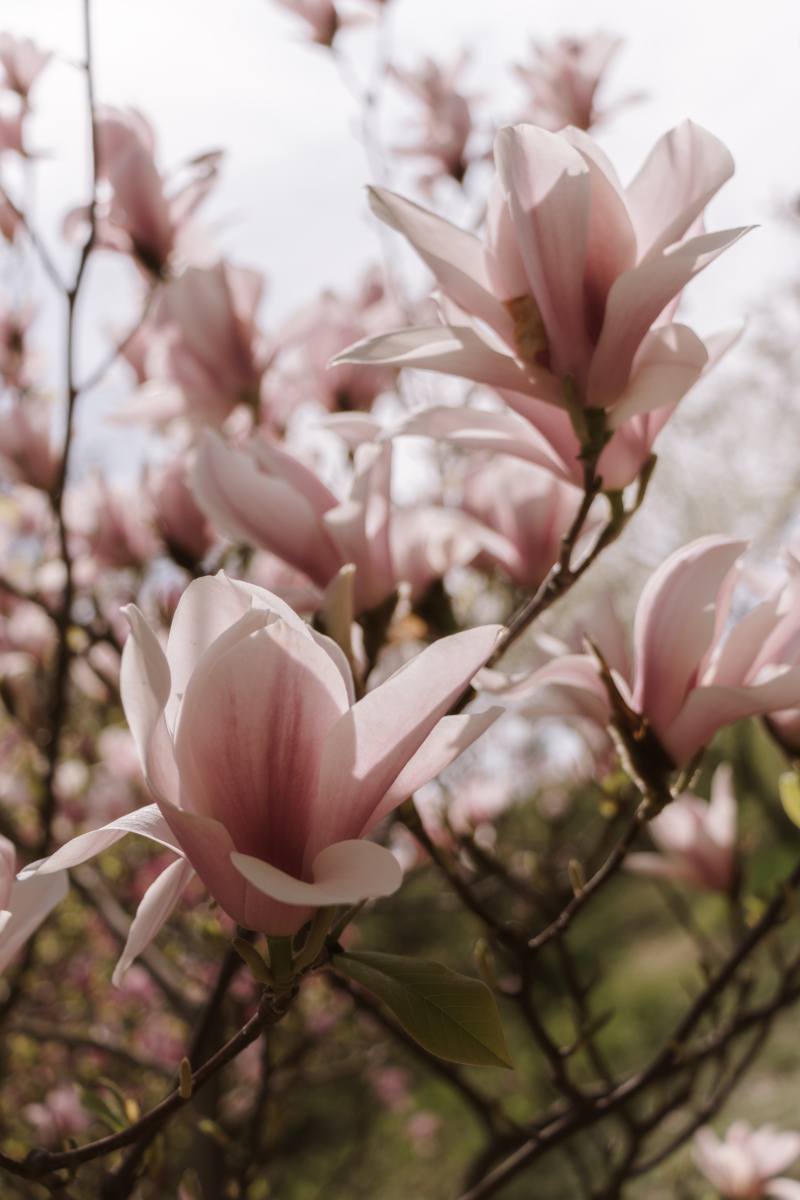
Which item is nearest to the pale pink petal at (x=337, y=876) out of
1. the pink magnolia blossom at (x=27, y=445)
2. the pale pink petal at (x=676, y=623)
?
the pale pink petal at (x=676, y=623)

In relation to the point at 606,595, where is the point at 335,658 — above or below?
above

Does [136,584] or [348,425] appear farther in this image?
[136,584]

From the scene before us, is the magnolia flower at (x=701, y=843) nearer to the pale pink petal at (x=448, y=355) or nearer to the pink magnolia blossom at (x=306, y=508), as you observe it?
the pink magnolia blossom at (x=306, y=508)

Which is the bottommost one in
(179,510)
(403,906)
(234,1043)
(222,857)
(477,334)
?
(403,906)

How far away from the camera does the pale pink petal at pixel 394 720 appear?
496 mm

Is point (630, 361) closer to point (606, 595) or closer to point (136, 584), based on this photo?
point (606, 595)

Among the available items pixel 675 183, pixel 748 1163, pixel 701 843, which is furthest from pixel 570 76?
pixel 748 1163

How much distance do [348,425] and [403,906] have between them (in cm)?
167

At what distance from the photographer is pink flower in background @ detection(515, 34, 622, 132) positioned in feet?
6.53

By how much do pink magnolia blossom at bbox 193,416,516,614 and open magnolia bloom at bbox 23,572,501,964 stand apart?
0.38 metres

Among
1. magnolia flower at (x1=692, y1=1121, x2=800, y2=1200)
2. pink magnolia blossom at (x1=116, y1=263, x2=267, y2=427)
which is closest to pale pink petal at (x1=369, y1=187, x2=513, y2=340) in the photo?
pink magnolia blossom at (x1=116, y1=263, x2=267, y2=427)

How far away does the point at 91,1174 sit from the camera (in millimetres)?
2396

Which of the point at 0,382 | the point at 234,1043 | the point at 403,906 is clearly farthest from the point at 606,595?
the point at 0,382

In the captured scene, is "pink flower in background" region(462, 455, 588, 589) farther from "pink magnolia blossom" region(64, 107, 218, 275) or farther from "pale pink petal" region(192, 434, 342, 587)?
"pink magnolia blossom" region(64, 107, 218, 275)
